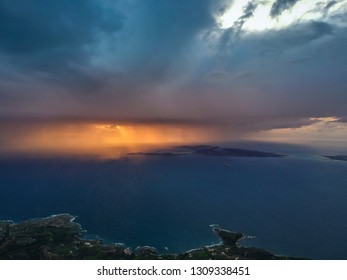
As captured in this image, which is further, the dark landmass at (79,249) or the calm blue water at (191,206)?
the calm blue water at (191,206)

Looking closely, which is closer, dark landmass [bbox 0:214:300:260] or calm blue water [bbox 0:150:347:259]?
dark landmass [bbox 0:214:300:260]

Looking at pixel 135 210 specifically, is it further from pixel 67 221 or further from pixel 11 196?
pixel 11 196

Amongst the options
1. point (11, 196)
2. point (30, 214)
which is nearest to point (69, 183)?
point (11, 196)

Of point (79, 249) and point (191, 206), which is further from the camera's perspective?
point (191, 206)

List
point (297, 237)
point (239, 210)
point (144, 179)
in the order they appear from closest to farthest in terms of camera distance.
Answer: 1. point (297, 237)
2. point (239, 210)
3. point (144, 179)
